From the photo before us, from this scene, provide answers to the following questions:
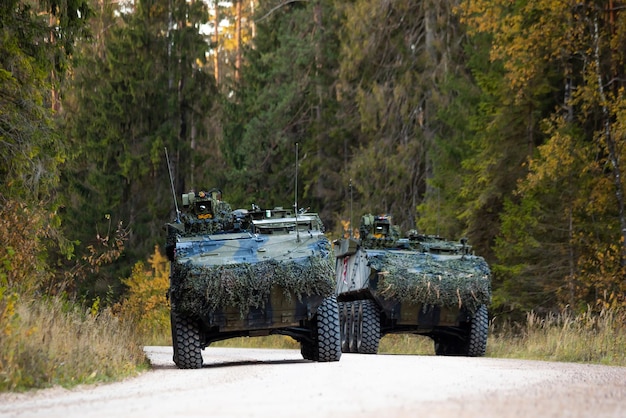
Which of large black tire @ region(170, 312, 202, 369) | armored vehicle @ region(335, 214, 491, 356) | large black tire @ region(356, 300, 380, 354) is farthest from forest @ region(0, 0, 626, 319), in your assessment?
large black tire @ region(356, 300, 380, 354)

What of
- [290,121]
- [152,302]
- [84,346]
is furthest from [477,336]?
[290,121]

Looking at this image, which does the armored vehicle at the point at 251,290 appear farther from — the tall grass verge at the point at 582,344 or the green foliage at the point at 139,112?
the green foliage at the point at 139,112

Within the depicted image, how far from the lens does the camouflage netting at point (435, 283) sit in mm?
21422

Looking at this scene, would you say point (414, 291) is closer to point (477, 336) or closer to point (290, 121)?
point (477, 336)

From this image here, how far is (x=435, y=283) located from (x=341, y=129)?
952 inches

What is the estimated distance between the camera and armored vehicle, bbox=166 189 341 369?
1530 centimetres

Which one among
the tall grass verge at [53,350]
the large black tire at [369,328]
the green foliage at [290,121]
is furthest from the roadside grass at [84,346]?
the green foliage at [290,121]

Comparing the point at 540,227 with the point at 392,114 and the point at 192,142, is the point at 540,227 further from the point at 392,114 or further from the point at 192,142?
the point at 192,142

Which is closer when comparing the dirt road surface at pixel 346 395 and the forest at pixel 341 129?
the dirt road surface at pixel 346 395

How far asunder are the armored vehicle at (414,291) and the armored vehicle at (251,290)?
5.06 metres

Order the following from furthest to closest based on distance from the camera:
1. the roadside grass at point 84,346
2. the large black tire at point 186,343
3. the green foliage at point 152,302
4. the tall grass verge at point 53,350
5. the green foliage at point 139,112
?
the green foliage at point 139,112, the green foliage at point 152,302, the large black tire at point 186,343, the roadside grass at point 84,346, the tall grass verge at point 53,350

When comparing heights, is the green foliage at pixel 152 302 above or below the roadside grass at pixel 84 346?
below

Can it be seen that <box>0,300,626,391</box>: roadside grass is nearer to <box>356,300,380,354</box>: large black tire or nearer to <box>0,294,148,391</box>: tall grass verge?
<box>0,294,148,391</box>: tall grass verge

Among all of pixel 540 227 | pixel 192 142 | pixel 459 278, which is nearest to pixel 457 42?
pixel 540 227
